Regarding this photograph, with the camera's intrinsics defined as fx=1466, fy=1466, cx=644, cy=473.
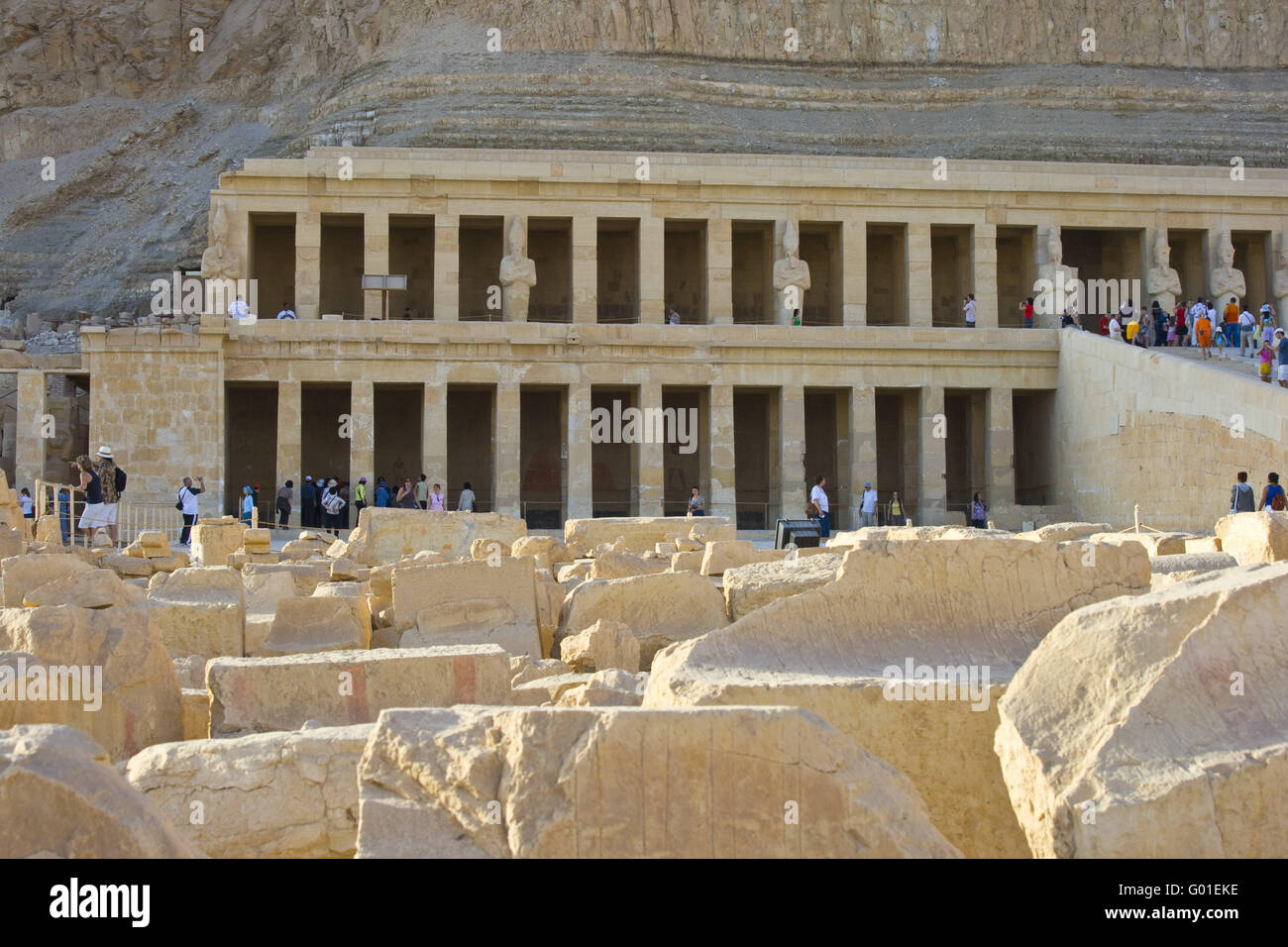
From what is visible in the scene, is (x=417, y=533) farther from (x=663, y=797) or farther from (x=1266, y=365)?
(x=1266, y=365)

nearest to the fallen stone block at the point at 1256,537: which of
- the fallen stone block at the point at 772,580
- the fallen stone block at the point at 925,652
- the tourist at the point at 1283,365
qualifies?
the fallen stone block at the point at 772,580

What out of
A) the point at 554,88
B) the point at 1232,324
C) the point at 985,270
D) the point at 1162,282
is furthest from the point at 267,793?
the point at 554,88

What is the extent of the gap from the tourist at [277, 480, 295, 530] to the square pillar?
490 centimetres

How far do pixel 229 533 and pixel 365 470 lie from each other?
33.7 feet

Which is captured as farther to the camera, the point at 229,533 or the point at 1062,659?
the point at 229,533

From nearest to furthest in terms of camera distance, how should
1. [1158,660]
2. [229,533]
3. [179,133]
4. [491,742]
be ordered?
[491,742]
[1158,660]
[229,533]
[179,133]

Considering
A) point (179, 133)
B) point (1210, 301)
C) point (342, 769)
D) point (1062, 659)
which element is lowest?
point (342, 769)

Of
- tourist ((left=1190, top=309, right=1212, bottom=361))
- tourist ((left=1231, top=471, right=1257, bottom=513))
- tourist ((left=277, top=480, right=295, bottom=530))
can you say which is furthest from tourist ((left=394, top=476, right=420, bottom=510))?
tourist ((left=1190, top=309, right=1212, bottom=361))

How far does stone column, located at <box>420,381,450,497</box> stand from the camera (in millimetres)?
27297

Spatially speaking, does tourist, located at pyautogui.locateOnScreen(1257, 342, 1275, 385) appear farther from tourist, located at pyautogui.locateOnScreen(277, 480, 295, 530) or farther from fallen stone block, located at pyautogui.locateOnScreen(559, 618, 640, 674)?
fallen stone block, located at pyautogui.locateOnScreen(559, 618, 640, 674)

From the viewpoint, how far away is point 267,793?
485 centimetres

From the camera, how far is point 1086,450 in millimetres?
27016
